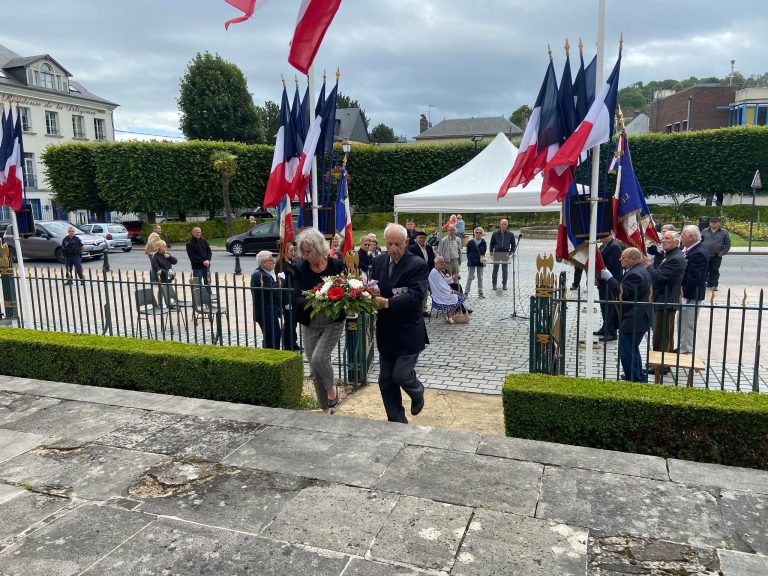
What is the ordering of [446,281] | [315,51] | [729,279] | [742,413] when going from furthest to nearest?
[729,279], [446,281], [315,51], [742,413]

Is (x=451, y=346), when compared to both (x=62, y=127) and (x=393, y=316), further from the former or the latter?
(x=62, y=127)

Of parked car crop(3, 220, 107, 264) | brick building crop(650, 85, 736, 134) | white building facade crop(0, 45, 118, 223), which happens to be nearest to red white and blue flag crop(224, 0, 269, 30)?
parked car crop(3, 220, 107, 264)

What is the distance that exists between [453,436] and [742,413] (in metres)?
2.12

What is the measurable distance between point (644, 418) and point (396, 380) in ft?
6.67

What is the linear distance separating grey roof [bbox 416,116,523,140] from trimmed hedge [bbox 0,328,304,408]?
239ft

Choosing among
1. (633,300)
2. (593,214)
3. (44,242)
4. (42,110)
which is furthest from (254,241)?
(42,110)

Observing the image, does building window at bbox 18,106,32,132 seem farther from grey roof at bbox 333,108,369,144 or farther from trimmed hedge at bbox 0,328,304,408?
trimmed hedge at bbox 0,328,304,408

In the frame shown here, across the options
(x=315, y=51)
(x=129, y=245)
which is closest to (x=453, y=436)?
(x=315, y=51)

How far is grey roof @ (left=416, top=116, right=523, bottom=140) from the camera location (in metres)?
75.8

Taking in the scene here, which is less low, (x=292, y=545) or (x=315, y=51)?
(x=315, y=51)

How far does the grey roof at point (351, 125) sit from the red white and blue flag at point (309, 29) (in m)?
62.4

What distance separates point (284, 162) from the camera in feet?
27.0

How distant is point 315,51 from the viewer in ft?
19.5

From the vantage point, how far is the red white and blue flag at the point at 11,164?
353 inches
